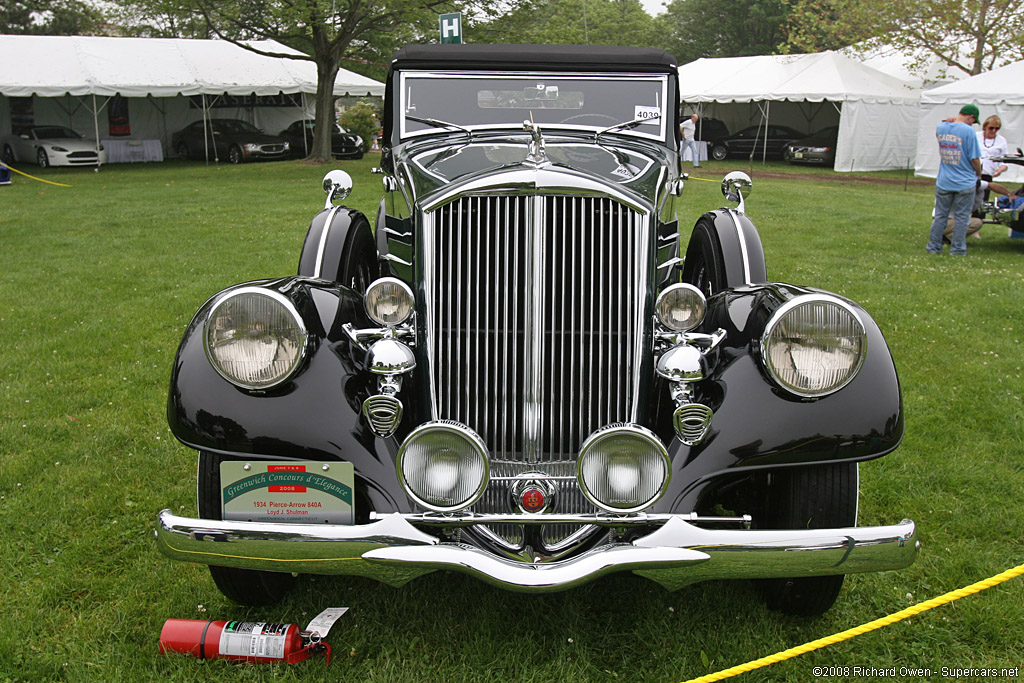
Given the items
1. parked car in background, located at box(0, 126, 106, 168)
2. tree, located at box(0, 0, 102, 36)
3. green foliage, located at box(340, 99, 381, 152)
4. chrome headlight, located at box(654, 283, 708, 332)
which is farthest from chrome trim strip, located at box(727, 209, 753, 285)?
tree, located at box(0, 0, 102, 36)

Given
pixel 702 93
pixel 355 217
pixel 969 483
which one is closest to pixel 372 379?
pixel 355 217

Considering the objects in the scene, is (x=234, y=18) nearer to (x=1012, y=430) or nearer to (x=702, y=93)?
(x=702, y=93)

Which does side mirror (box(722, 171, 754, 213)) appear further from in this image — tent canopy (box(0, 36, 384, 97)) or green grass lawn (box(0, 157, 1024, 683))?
tent canopy (box(0, 36, 384, 97))

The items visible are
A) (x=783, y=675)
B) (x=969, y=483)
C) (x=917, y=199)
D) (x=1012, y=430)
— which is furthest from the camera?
(x=917, y=199)

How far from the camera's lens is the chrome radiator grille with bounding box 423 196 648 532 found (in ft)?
8.23

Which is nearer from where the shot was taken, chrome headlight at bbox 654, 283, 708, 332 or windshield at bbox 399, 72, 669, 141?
chrome headlight at bbox 654, 283, 708, 332

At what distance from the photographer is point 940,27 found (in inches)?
866

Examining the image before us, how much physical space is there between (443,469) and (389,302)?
0.66 meters

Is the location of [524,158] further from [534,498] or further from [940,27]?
[940,27]

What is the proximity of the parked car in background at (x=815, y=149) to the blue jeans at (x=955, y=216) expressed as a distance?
14169 millimetres

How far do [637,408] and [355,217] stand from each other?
1.91 m

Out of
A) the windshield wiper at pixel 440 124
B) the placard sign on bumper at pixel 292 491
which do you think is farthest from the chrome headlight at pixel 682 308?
the windshield wiper at pixel 440 124

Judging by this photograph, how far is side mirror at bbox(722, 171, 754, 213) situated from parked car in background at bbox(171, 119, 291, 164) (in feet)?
68.0

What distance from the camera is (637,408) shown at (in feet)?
8.49
